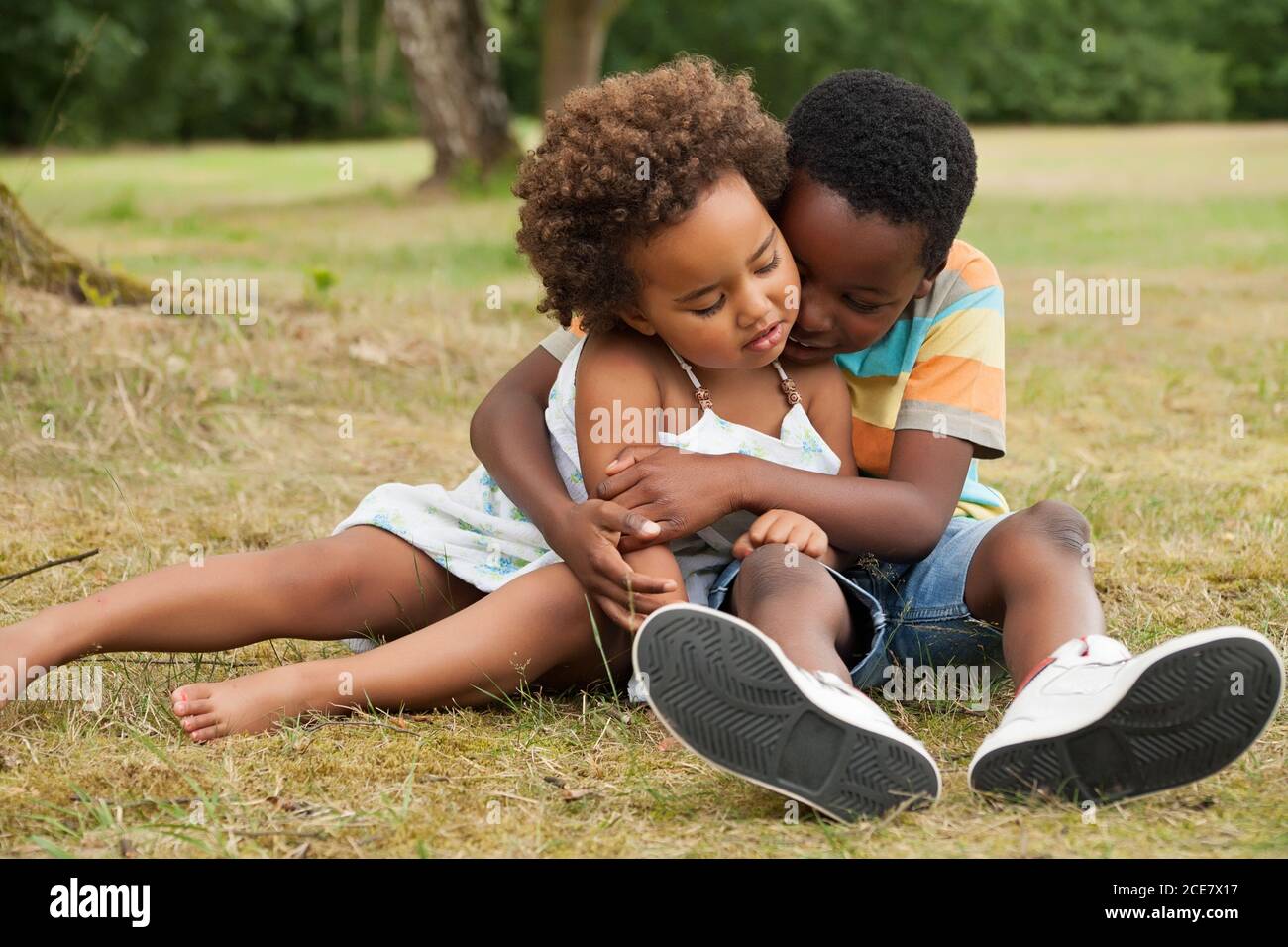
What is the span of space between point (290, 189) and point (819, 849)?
14.6 m

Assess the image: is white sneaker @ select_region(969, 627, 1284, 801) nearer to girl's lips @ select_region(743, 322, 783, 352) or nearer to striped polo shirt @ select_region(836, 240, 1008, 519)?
striped polo shirt @ select_region(836, 240, 1008, 519)

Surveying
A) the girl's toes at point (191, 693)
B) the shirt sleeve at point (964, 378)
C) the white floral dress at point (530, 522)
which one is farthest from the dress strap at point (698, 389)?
the girl's toes at point (191, 693)

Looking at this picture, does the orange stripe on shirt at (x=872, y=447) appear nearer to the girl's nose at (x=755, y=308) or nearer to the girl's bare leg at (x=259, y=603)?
the girl's nose at (x=755, y=308)

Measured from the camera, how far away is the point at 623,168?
231 cm

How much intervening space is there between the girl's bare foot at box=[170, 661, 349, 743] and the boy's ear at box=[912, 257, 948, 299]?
3.95ft

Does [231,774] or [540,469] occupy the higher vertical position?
[540,469]

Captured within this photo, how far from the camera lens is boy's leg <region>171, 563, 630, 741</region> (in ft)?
7.66

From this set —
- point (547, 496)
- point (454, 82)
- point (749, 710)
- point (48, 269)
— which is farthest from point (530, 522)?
point (454, 82)
